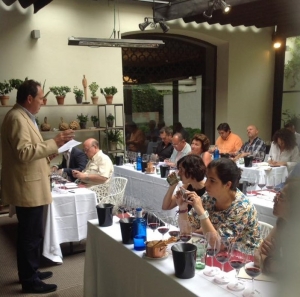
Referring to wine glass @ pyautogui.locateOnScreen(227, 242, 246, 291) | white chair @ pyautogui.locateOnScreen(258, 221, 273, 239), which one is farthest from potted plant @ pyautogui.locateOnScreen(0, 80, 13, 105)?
wine glass @ pyautogui.locateOnScreen(227, 242, 246, 291)

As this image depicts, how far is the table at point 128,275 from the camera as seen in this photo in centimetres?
149

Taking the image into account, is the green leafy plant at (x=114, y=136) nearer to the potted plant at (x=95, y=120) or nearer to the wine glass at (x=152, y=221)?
the potted plant at (x=95, y=120)

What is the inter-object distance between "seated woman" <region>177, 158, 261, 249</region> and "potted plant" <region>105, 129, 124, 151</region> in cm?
449

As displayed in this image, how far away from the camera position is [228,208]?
2.11 m

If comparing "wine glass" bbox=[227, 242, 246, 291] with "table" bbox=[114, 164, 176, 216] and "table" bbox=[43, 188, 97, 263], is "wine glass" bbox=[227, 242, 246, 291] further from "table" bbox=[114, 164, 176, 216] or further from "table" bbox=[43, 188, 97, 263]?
"table" bbox=[114, 164, 176, 216]

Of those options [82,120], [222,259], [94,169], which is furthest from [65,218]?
[82,120]

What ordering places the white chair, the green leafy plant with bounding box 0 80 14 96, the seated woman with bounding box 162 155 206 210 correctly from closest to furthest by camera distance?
the white chair
the seated woman with bounding box 162 155 206 210
the green leafy plant with bounding box 0 80 14 96

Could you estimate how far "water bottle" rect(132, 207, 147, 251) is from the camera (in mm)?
1905

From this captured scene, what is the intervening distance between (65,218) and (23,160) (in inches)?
46.3

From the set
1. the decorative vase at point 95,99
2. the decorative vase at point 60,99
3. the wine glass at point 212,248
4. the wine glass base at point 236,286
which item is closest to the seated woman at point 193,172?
the wine glass at point 212,248

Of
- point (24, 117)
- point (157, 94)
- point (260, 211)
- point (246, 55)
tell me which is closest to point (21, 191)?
point (24, 117)

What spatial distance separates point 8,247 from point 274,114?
6.99 metres

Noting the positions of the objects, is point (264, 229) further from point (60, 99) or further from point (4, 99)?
point (4, 99)

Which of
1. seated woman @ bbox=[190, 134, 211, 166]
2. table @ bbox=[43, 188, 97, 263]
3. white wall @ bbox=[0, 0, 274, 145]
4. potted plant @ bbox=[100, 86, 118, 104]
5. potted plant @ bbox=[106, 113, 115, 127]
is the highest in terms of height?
white wall @ bbox=[0, 0, 274, 145]
